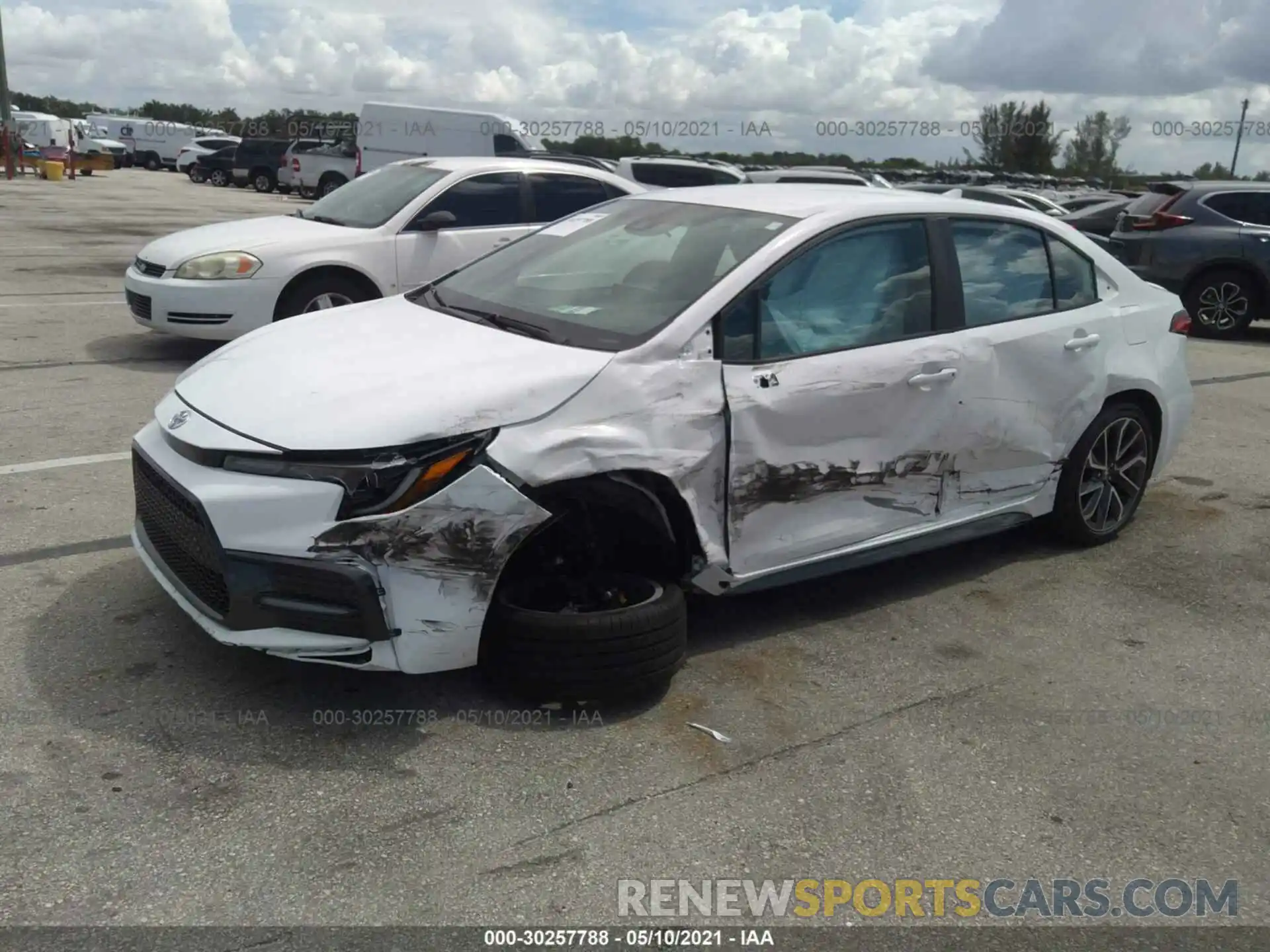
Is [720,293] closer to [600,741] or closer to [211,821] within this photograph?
[600,741]

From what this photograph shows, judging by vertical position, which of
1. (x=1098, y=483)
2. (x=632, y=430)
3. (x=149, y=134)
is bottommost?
(x=1098, y=483)

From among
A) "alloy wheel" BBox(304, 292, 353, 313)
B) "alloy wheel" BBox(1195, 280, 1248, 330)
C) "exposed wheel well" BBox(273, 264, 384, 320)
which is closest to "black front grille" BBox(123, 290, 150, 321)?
"exposed wheel well" BBox(273, 264, 384, 320)

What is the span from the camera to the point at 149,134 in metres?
50.9

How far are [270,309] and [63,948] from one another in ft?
21.2

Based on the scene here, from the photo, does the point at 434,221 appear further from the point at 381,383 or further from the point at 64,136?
the point at 64,136

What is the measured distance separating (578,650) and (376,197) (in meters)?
6.56

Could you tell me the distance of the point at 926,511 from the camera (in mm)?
4602

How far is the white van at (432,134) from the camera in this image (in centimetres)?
2548

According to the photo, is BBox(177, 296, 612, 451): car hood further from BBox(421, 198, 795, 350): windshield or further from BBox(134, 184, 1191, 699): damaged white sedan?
BBox(421, 198, 795, 350): windshield

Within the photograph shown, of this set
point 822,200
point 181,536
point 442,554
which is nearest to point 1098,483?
point 822,200

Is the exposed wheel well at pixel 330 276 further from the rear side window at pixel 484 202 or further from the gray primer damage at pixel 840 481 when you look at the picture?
the gray primer damage at pixel 840 481

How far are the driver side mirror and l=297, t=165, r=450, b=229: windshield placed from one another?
214 mm

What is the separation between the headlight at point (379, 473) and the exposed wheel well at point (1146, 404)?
3.32 m

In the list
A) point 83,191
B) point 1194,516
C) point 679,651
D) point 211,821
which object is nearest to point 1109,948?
point 679,651
